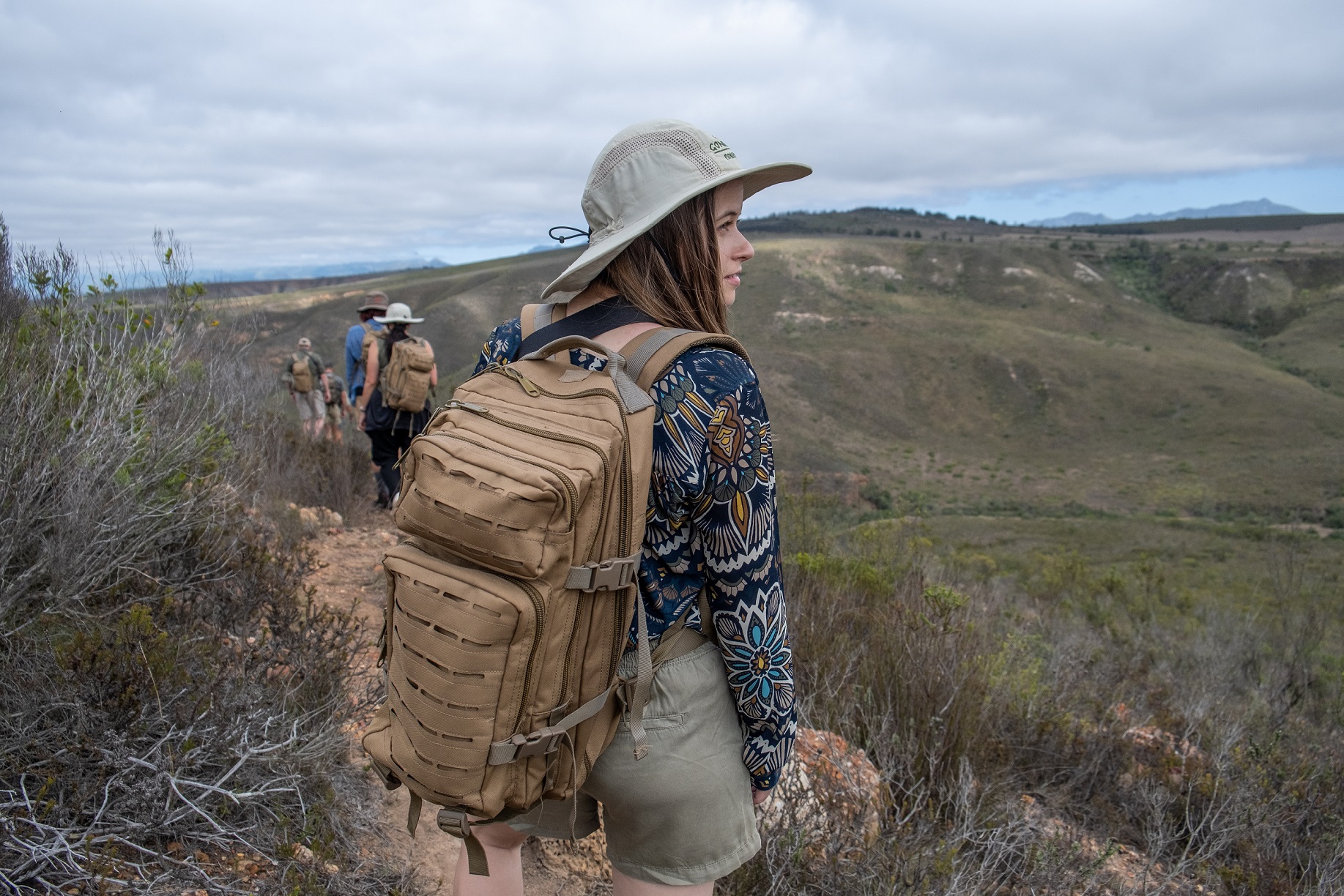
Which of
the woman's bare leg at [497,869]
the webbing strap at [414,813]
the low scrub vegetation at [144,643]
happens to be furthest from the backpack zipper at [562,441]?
the low scrub vegetation at [144,643]

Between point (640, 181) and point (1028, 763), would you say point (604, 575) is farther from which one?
point (1028, 763)

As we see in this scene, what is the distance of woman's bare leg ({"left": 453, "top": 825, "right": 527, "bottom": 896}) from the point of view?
1319 millimetres

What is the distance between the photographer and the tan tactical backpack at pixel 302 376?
820 cm

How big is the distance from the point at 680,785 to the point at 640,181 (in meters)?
0.90

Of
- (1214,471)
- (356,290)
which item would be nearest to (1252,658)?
(1214,471)

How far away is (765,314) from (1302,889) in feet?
200

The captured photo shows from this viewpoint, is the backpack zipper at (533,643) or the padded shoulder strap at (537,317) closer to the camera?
the backpack zipper at (533,643)

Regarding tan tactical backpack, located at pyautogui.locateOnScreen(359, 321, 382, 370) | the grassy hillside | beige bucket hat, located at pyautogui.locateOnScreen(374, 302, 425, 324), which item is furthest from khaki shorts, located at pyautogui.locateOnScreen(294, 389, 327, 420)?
the grassy hillside

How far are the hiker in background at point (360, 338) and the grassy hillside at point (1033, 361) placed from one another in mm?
28026

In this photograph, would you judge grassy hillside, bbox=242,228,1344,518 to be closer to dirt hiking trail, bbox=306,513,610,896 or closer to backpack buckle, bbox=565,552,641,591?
dirt hiking trail, bbox=306,513,610,896

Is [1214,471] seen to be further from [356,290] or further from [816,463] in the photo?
[356,290]

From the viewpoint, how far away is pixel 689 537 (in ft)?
3.71

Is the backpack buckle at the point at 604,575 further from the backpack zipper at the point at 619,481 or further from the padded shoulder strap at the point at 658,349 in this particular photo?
the padded shoulder strap at the point at 658,349

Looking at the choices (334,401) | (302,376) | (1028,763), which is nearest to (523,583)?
(1028,763)
